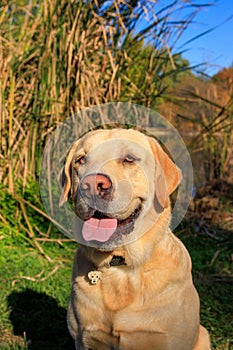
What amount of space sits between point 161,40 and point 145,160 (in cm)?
284

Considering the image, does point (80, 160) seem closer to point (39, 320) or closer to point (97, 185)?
point (97, 185)

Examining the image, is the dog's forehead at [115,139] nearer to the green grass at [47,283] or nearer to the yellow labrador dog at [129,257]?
the yellow labrador dog at [129,257]

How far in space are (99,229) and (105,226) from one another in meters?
0.03

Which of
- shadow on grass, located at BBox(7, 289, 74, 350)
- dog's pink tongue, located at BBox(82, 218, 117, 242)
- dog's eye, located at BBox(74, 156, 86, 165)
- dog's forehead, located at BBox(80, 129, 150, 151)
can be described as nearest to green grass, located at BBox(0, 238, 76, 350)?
shadow on grass, located at BBox(7, 289, 74, 350)

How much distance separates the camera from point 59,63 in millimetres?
4617

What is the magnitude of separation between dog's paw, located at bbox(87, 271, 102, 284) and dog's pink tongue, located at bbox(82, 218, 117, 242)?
23cm

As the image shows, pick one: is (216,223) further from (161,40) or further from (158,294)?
(158,294)

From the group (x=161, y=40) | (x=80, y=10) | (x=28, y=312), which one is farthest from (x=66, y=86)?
(x=28, y=312)

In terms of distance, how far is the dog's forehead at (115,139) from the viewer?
2.42 meters

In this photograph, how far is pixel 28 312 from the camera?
346 centimetres

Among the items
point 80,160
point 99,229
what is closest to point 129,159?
point 80,160

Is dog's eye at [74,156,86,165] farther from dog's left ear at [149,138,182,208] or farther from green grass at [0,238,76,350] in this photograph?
green grass at [0,238,76,350]

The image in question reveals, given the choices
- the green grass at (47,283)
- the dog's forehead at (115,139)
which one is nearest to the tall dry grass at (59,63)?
the green grass at (47,283)

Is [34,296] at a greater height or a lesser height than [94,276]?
lesser
